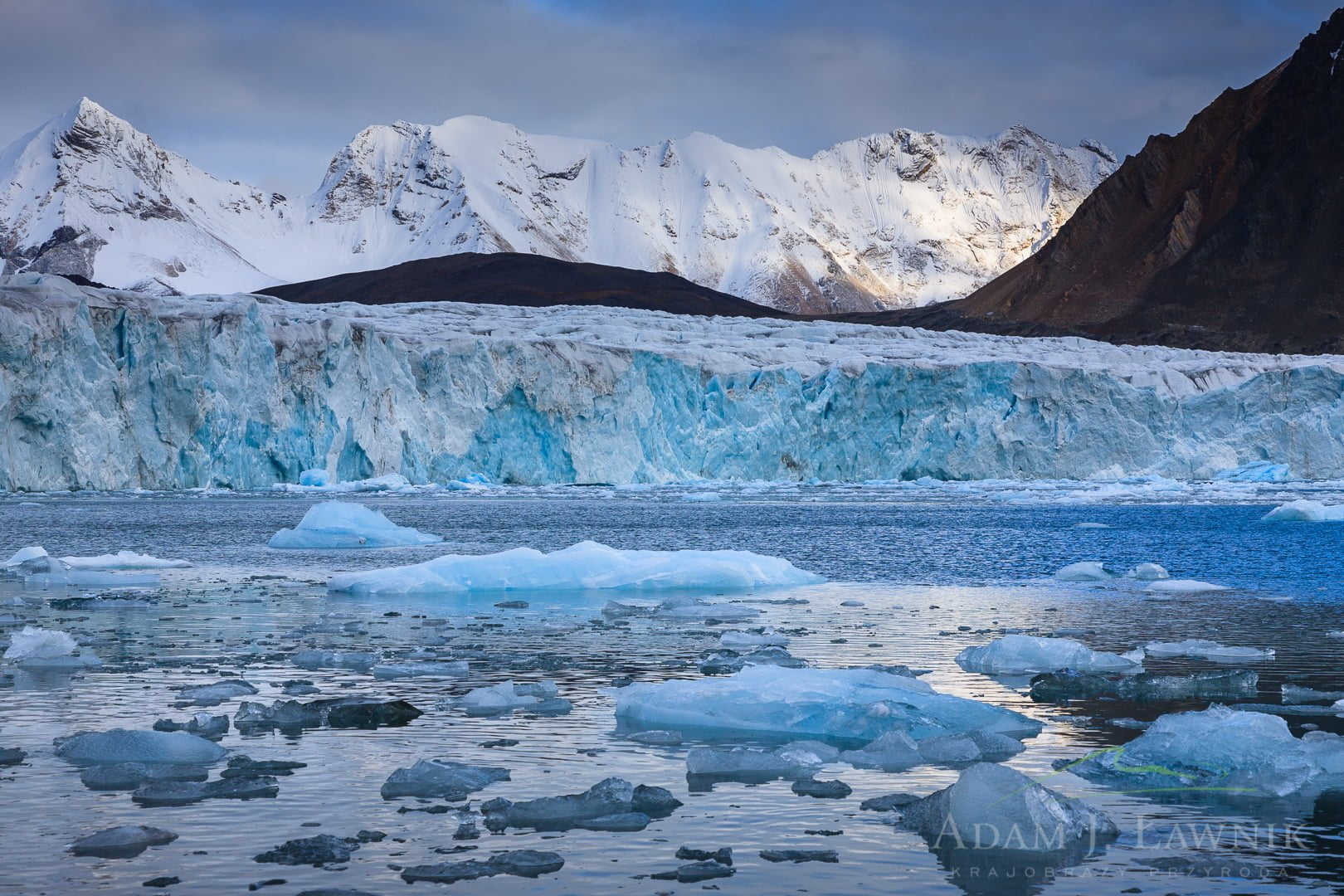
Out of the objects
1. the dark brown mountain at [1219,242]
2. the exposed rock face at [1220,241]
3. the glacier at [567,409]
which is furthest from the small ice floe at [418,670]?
the exposed rock face at [1220,241]

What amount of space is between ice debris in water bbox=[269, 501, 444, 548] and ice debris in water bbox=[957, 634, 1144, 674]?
15.3 meters

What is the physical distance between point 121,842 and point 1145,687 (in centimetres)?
650

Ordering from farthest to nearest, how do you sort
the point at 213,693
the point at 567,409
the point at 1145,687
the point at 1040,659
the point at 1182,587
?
the point at 567,409 → the point at 1182,587 → the point at 1040,659 → the point at 1145,687 → the point at 213,693

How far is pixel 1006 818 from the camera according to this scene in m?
5.73

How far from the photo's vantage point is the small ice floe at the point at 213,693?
28.4ft

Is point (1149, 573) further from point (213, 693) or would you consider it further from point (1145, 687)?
point (213, 693)

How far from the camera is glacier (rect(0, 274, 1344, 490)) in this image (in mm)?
39094

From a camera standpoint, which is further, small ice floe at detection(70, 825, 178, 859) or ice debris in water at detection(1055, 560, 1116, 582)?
ice debris in water at detection(1055, 560, 1116, 582)

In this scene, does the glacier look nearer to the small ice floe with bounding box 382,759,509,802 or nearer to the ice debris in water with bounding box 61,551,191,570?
the ice debris in water with bounding box 61,551,191,570

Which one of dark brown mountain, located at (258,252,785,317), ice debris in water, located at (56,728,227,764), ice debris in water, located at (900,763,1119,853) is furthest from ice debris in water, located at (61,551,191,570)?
dark brown mountain, located at (258,252,785,317)

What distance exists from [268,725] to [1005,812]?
14.4 feet

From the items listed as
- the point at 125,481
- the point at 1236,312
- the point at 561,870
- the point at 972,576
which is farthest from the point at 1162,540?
the point at 1236,312

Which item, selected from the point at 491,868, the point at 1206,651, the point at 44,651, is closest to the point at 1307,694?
the point at 1206,651

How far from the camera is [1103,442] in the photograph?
4812 cm
